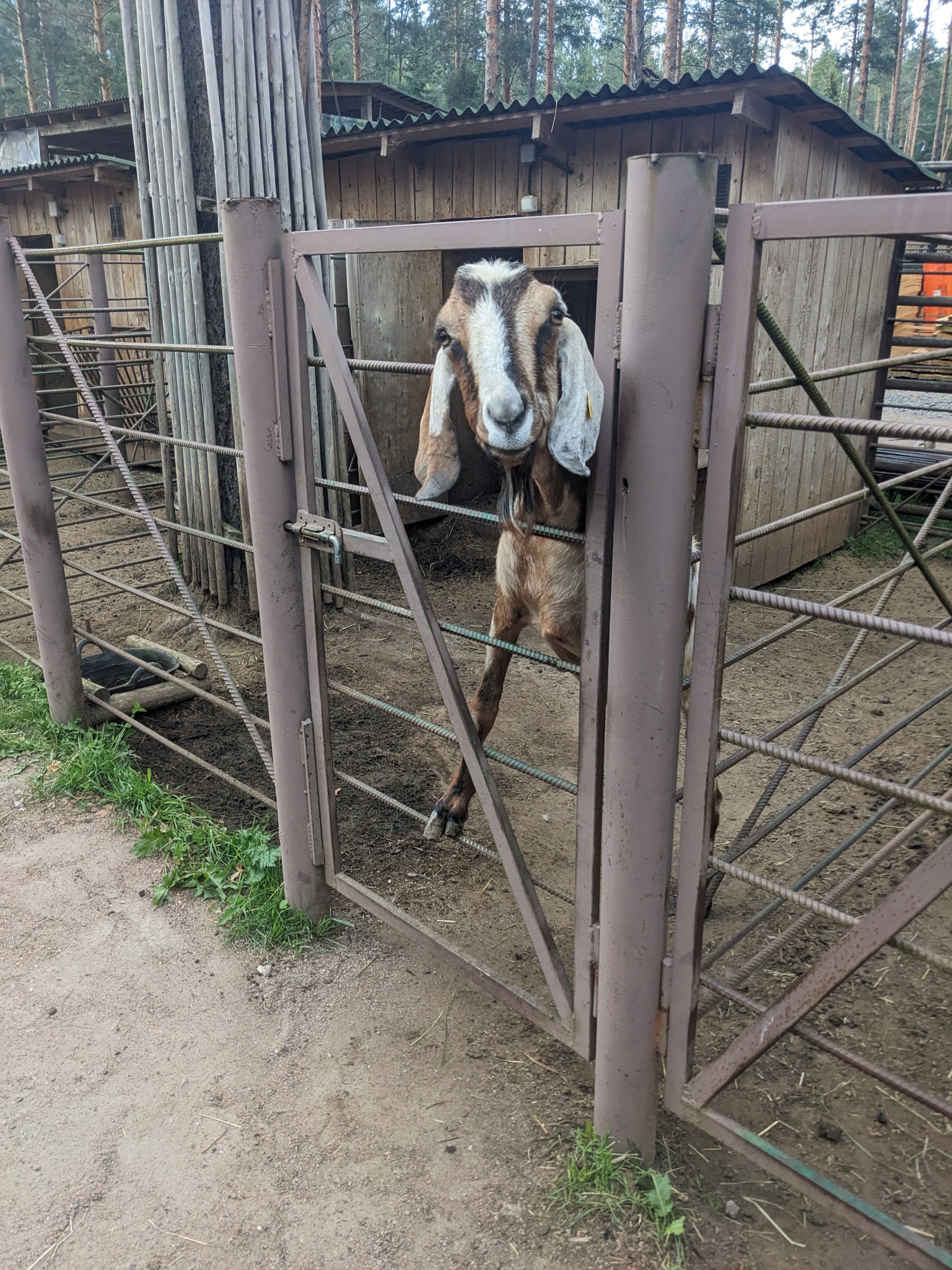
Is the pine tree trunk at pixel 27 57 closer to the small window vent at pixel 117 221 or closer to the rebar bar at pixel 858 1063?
the small window vent at pixel 117 221

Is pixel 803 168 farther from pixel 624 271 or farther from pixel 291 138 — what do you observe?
pixel 624 271

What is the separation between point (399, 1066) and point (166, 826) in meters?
1.47

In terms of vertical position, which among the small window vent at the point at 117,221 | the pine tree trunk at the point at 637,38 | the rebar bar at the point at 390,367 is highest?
the pine tree trunk at the point at 637,38

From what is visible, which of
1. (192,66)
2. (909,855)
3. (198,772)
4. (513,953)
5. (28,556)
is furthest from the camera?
(192,66)

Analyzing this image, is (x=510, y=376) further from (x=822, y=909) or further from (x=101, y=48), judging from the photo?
(x=101, y=48)

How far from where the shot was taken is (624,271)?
1618 mm

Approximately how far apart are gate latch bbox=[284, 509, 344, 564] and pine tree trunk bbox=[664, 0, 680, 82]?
21442 mm

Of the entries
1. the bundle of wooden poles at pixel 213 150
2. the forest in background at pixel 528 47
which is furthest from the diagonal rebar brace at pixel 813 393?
the forest in background at pixel 528 47

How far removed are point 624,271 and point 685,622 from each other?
0.67 meters

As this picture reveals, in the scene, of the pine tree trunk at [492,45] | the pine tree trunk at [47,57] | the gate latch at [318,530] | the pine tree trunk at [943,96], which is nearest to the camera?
the gate latch at [318,530]

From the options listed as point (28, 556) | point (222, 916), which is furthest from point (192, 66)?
point (222, 916)

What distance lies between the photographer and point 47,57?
2627 cm

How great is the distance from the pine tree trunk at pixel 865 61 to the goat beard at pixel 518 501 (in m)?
27.0

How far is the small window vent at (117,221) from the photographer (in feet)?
35.7
